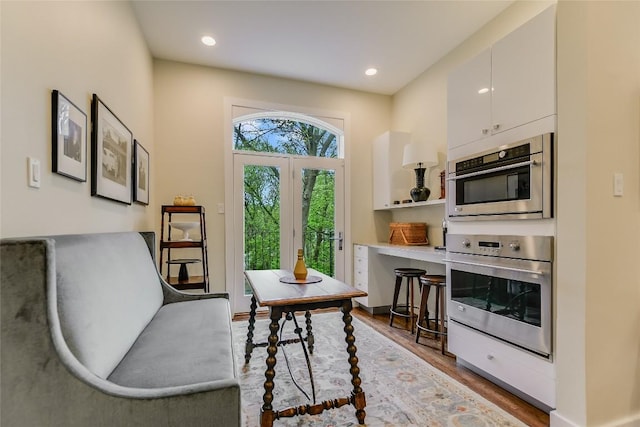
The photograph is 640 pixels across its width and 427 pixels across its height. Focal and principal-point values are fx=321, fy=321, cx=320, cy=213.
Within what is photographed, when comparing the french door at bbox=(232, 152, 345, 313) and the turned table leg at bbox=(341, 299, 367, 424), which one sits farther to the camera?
the french door at bbox=(232, 152, 345, 313)

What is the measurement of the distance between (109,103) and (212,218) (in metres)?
1.76

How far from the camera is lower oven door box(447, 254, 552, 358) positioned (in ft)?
5.85

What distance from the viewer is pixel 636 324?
1657mm

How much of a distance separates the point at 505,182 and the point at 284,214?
2.57 m

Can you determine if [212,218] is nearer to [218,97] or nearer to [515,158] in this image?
[218,97]

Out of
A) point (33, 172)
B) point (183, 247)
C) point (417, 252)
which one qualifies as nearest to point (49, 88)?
point (33, 172)

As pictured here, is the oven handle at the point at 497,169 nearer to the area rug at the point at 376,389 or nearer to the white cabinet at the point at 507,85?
the white cabinet at the point at 507,85

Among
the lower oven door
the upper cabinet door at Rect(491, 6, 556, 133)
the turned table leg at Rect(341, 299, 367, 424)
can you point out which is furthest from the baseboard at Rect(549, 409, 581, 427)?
the upper cabinet door at Rect(491, 6, 556, 133)

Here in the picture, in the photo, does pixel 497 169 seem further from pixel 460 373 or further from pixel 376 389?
pixel 376 389

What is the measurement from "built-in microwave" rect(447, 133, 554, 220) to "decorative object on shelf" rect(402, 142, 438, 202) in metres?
0.87

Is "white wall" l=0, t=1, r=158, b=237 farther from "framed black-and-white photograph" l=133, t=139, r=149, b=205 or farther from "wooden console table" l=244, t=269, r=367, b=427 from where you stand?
"wooden console table" l=244, t=269, r=367, b=427

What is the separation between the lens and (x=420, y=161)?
3.38 m

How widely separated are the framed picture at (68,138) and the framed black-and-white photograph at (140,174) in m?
0.98

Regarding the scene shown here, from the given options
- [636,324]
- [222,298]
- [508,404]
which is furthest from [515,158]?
[222,298]
